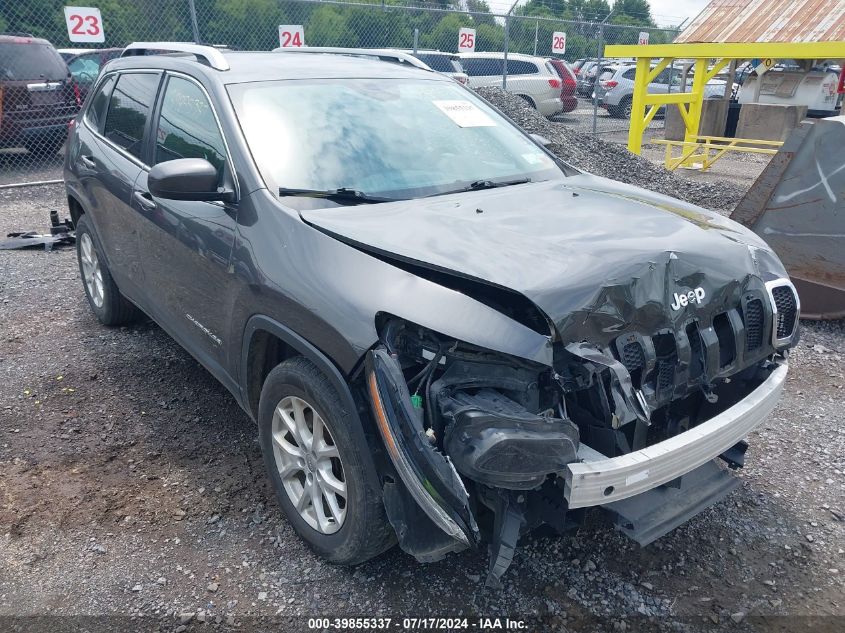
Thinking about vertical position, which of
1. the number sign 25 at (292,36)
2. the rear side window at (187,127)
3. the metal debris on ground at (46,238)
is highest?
the number sign 25 at (292,36)

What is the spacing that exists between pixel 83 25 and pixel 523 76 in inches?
421

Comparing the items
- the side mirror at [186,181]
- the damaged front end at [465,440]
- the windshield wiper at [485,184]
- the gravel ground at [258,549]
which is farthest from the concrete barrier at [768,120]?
the damaged front end at [465,440]

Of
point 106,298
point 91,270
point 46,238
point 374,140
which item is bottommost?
point 46,238

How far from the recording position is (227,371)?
10.6 ft

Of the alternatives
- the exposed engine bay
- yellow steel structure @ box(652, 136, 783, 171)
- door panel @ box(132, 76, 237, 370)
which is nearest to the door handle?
door panel @ box(132, 76, 237, 370)

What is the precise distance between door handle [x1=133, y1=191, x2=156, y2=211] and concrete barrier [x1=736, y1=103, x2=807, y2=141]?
15001 mm

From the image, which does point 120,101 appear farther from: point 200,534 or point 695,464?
point 695,464

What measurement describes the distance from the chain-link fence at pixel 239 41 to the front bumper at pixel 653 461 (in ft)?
24.5

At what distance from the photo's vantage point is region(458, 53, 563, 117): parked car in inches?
672

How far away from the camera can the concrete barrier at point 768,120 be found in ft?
49.6

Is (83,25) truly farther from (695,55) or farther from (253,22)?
(695,55)

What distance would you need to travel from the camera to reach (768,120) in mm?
15367

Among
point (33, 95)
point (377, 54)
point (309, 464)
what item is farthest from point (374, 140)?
point (33, 95)

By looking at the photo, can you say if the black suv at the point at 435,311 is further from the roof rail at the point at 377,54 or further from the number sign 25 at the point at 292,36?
the number sign 25 at the point at 292,36
